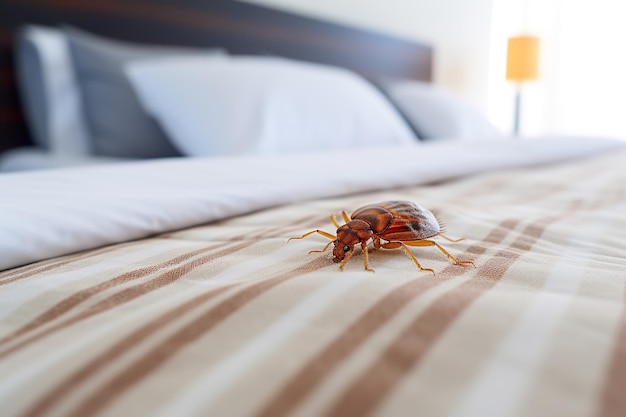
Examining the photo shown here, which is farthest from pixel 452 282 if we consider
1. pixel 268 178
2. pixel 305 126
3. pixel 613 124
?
pixel 613 124

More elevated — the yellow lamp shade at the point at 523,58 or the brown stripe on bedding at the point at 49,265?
the yellow lamp shade at the point at 523,58

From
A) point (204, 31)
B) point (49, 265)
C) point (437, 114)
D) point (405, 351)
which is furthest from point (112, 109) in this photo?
point (405, 351)

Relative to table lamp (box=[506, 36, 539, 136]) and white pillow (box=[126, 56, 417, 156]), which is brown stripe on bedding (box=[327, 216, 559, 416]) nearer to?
white pillow (box=[126, 56, 417, 156])

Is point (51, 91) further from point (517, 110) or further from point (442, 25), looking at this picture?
point (517, 110)

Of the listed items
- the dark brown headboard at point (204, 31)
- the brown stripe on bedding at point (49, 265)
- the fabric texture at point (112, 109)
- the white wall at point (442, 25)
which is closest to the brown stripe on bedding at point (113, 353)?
the brown stripe on bedding at point (49, 265)

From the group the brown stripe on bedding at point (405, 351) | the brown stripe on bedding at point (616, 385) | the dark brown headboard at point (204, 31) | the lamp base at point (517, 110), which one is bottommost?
the lamp base at point (517, 110)

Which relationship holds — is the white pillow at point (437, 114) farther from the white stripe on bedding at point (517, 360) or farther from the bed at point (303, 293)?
the white stripe on bedding at point (517, 360)
